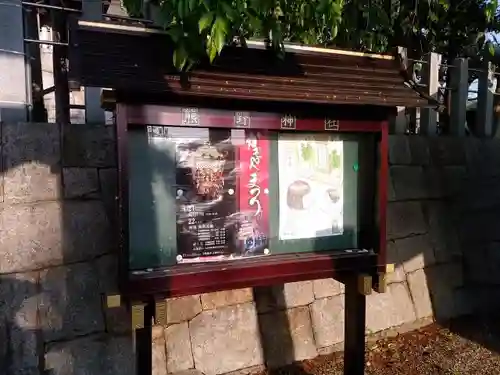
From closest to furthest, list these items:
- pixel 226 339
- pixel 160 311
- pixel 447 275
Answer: pixel 160 311
pixel 226 339
pixel 447 275

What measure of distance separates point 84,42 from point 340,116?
1.48 meters

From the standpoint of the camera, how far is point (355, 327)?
3.04 meters

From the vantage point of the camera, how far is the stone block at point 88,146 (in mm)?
3006

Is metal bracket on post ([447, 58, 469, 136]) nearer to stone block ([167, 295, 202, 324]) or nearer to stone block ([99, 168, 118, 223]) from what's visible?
stone block ([167, 295, 202, 324])

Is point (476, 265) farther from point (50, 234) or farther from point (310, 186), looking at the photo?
point (50, 234)

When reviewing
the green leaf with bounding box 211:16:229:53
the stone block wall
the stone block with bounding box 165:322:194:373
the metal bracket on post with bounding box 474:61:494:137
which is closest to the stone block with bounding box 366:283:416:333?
the stone block wall

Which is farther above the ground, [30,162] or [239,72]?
[239,72]

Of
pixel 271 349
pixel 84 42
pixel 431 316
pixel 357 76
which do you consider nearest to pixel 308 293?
pixel 271 349

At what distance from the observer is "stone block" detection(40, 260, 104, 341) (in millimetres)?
2904

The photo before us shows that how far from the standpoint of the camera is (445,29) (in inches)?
233

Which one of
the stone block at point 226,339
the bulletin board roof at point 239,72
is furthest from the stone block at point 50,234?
the bulletin board roof at point 239,72

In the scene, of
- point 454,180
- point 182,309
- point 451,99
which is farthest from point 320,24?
point 451,99

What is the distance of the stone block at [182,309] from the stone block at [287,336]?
588mm

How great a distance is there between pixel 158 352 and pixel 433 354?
2483 mm
